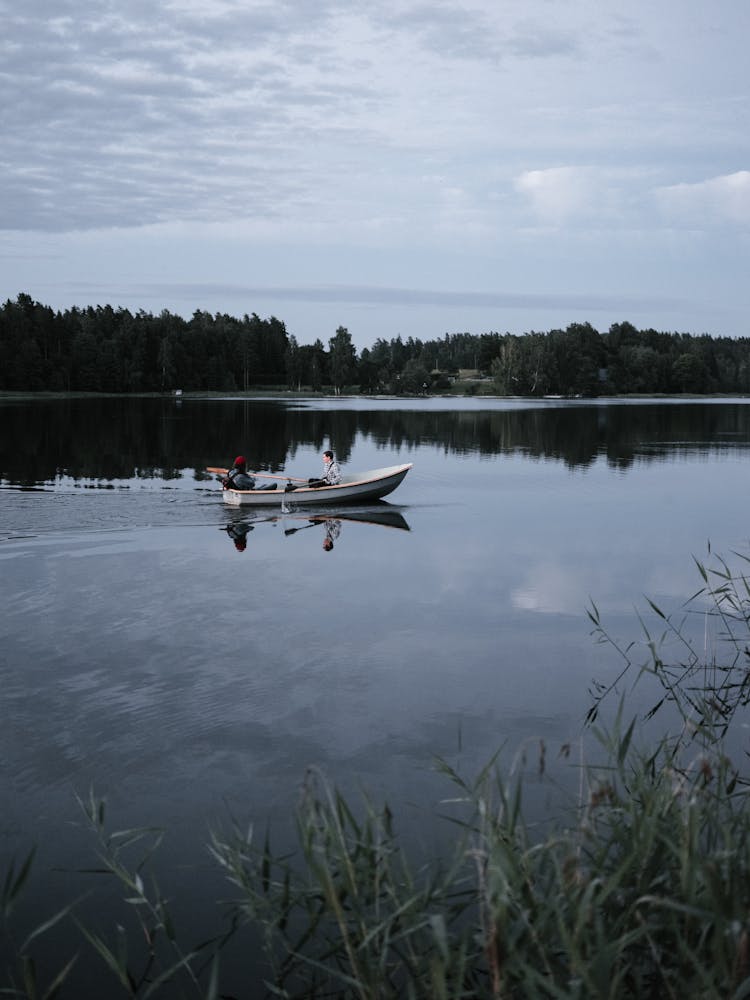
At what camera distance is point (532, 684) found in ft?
44.6

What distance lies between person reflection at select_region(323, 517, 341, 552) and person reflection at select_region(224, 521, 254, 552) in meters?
2.26

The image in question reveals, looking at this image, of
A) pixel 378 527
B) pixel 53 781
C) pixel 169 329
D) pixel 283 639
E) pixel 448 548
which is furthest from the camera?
pixel 169 329

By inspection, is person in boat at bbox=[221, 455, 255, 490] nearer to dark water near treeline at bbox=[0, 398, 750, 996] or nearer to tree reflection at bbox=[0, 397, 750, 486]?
dark water near treeline at bbox=[0, 398, 750, 996]

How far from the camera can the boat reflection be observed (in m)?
27.6

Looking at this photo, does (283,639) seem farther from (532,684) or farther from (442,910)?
(442,910)

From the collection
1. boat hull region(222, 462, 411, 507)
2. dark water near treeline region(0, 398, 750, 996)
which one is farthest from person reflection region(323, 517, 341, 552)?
boat hull region(222, 462, 411, 507)

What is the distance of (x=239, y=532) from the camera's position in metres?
27.5

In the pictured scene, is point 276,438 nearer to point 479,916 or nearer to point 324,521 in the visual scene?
point 324,521

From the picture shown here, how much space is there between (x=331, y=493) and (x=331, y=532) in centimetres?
366

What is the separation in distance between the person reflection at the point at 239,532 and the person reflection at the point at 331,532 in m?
2.26

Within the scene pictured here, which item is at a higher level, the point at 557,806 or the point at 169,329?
the point at 169,329

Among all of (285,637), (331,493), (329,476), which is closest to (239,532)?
(331,493)

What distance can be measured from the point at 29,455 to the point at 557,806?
4415 cm

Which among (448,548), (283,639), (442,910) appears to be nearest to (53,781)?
(442,910)
